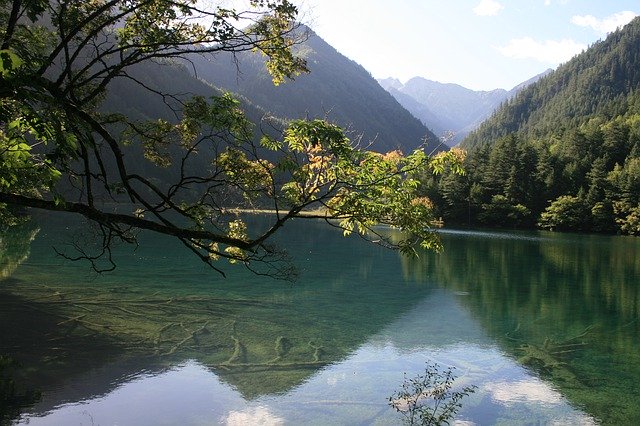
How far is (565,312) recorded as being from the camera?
80.3ft

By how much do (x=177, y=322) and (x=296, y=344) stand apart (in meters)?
4.85

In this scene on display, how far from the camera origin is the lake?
11.9 m

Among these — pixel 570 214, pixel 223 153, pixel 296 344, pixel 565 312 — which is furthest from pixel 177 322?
pixel 570 214

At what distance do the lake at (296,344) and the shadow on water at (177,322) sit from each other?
0.08 metres

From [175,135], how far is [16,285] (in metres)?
18.5

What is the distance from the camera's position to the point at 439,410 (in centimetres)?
1180

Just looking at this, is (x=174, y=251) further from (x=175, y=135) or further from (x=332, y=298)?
(x=175, y=135)

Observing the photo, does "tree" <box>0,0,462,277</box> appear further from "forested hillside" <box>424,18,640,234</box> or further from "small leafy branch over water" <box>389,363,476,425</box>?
"forested hillside" <box>424,18,640,234</box>

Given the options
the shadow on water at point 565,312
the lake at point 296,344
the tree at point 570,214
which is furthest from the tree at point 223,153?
the tree at point 570,214

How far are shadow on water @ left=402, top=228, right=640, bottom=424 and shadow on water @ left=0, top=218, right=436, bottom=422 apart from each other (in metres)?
4.69

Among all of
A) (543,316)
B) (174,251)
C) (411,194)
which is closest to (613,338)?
(543,316)

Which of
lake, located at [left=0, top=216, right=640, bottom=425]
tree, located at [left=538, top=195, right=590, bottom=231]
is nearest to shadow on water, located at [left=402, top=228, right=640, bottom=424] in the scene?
lake, located at [left=0, top=216, right=640, bottom=425]

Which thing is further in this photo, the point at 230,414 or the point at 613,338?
the point at 613,338

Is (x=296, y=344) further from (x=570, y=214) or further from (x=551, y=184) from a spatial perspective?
(x=551, y=184)
